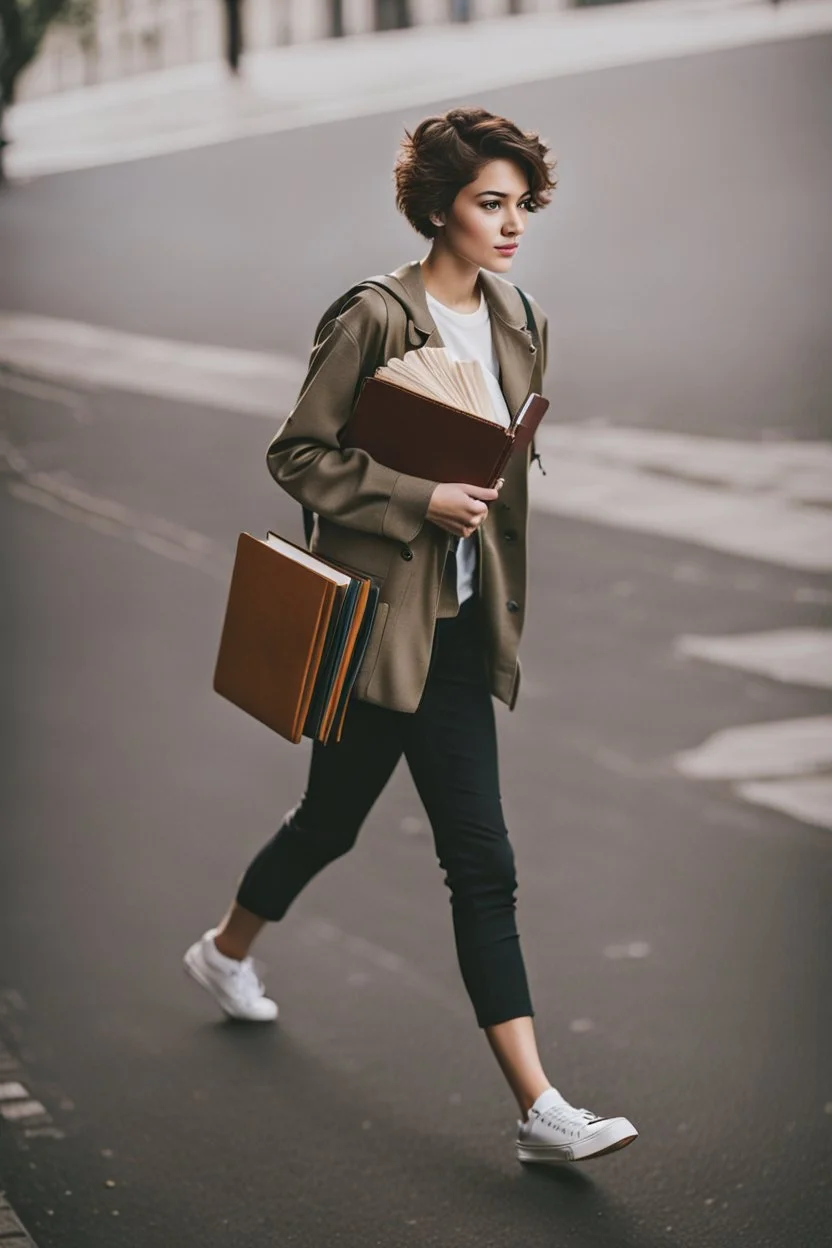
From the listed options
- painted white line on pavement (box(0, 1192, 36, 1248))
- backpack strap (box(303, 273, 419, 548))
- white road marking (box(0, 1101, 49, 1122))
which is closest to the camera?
painted white line on pavement (box(0, 1192, 36, 1248))

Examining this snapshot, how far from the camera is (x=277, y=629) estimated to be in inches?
140

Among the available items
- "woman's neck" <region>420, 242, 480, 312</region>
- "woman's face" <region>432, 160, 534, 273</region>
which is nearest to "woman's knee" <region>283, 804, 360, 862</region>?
"woman's neck" <region>420, 242, 480, 312</region>

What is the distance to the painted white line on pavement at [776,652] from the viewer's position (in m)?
5.44

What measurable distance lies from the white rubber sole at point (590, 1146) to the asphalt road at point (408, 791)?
75 mm

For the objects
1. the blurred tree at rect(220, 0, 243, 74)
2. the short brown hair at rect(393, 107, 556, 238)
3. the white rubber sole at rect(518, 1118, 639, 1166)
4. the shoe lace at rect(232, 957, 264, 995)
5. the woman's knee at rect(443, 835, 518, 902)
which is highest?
the blurred tree at rect(220, 0, 243, 74)

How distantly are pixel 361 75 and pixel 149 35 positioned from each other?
754 mm

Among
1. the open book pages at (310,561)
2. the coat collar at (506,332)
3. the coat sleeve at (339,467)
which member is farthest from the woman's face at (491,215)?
the open book pages at (310,561)

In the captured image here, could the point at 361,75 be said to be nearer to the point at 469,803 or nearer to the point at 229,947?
the point at 229,947

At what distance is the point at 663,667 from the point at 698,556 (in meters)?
0.35

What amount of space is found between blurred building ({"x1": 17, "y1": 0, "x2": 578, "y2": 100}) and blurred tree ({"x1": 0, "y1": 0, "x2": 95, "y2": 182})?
0.02m

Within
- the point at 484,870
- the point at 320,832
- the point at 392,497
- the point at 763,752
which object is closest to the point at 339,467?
the point at 392,497

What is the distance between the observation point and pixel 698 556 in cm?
561

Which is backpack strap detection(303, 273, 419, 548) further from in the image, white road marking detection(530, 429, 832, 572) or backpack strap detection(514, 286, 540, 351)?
white road marking detection(530, 429, 832, 572)

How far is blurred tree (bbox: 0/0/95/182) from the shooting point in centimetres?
598
